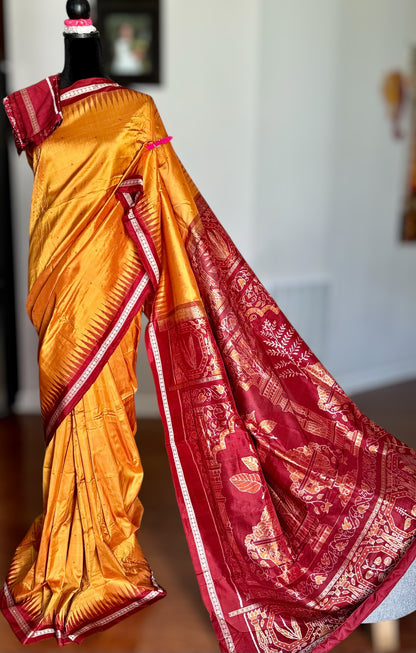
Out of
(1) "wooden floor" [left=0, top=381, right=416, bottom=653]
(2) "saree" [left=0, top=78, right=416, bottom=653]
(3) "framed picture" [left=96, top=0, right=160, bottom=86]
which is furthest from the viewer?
(3) "framed picture" [left=96, top=0, right=160, bottom=86]

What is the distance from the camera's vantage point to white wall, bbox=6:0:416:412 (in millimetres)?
2883

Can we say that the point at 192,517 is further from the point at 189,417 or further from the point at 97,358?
the point at 97,358

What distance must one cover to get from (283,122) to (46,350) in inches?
78.2

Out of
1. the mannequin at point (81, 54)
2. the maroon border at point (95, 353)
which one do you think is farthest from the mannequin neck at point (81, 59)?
the maroon border at point (95, 353)

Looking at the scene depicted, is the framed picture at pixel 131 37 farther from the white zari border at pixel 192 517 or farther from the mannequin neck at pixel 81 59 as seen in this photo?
the white zari border at pixel 192 517

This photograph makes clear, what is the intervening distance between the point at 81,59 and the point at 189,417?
0.92m

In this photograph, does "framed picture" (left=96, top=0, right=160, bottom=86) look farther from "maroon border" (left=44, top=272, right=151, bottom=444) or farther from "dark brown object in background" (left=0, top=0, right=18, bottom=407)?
"maroon border" (left=44, top=272, right=151, bottom=444)

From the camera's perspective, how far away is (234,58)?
9.55 ft

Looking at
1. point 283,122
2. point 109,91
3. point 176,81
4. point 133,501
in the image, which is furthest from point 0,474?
point 283,122

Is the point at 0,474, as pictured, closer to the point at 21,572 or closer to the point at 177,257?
the point at 21,572

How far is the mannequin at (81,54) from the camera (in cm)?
159

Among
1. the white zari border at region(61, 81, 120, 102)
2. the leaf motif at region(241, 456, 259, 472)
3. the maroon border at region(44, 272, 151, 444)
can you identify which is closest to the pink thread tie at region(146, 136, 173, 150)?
the white zari border at region(61, 81, 120, 102)

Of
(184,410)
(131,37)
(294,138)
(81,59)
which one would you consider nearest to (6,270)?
(131,37)

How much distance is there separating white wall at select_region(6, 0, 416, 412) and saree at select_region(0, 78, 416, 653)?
1.40 metres
